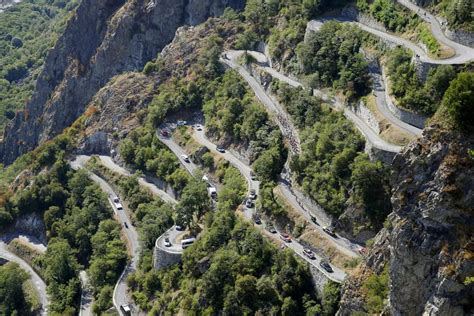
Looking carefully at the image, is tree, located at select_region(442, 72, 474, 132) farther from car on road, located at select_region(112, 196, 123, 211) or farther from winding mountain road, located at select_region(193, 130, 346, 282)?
car on road, located at select_region(112, 196, 123, 211)

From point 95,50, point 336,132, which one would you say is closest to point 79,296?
point 336,132

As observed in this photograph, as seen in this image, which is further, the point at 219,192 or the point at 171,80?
the point at 171,80

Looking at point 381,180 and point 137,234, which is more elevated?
point 381,180

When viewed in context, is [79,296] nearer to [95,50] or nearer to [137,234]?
[137,234]

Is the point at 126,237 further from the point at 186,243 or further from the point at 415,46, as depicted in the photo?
the point at 415,46

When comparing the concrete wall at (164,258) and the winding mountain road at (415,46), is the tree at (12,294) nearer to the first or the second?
the concrete wall at (164,258)

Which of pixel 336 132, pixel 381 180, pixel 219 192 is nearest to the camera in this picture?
pixel 381 180

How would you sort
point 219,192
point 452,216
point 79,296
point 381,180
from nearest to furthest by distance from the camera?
point 452,216 < point 381,180 < point 219,192 < point 79,296
